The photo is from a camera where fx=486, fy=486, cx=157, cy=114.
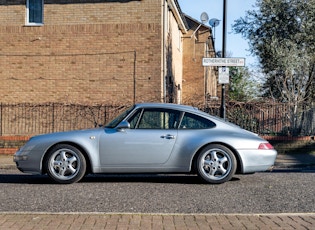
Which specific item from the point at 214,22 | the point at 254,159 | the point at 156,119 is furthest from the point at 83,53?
the point at 214,22

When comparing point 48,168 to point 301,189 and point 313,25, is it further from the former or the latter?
point 313,25

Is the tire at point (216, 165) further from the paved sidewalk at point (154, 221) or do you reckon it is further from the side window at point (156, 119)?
the paved sidewalk at point (154, 221)

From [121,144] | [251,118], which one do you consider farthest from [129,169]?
[251,118]

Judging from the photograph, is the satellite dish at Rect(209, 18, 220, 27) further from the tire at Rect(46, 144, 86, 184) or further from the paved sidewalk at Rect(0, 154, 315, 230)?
the paved sidewalk at Rect(0, 154, 315, 230)

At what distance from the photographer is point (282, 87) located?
19.6 m

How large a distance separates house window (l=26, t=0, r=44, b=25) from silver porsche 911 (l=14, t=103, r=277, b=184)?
1131 centimetres

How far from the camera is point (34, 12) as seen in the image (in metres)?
18.4

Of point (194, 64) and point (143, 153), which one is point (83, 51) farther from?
point (194, 64)

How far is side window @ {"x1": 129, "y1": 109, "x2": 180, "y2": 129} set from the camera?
321 inches

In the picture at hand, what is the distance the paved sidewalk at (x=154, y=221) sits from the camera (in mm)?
5254

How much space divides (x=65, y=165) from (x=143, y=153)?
129 cm

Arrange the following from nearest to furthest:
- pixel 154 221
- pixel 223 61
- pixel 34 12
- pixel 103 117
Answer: pixel 154 221, pixel 223 61, pixel 103 117, pixel 34 12

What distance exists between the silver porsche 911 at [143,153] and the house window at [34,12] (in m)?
11.3

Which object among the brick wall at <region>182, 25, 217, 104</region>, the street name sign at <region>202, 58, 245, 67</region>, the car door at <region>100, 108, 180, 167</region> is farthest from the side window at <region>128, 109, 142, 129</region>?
the brick wall at <region>182, 25, 217, 104</region>
